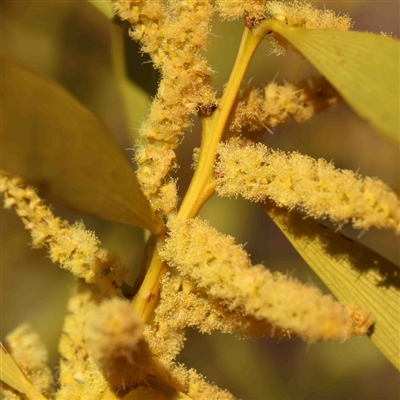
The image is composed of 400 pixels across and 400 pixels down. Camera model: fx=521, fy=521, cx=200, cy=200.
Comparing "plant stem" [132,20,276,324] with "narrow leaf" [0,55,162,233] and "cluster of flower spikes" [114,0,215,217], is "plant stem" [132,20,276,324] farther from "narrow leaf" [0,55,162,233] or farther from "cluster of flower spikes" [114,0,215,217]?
"narrow leaf" [0,55,162,233]

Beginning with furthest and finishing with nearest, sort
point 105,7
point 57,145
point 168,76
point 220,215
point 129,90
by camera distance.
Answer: point 220,215
point 129,90
point 105,7
point 168,76
point 57,145

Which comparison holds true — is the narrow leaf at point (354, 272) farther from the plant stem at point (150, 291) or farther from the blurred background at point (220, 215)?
the blurred background at point (220, 215)

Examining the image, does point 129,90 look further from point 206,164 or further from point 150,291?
point 150,291

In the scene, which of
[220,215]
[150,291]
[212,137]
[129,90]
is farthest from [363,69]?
[220,215]

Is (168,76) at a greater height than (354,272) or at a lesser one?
greater

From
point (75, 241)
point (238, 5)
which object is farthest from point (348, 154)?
point (75, 241)

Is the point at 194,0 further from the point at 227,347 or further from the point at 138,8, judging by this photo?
the point at 227,347
